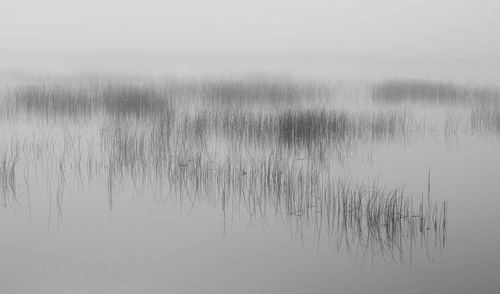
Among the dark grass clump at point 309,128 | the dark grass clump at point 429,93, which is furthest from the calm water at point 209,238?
the dark grass clump at point 429,93

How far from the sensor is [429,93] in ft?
52.4

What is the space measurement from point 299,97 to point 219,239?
988 centimetres

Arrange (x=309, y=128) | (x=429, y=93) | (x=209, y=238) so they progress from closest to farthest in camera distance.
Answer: (x=209, y=238)
(x=309, y=128)
(x=429, y=93)

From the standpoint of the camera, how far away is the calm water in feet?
12.3

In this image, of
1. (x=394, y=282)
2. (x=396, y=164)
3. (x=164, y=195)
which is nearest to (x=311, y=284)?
(x=394, y=282)

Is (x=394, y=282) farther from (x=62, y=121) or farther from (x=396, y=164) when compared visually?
(x=62, y=121)

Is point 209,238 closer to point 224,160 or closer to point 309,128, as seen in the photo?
point 224,160

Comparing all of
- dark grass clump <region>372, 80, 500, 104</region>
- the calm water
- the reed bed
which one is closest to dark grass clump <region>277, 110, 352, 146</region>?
the reed bed

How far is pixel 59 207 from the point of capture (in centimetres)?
516

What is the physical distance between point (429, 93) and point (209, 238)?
1246 cm

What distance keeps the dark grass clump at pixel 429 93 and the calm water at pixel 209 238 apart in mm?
7744

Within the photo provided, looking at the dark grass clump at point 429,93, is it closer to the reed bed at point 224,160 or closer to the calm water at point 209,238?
the reed bed at point 224,160

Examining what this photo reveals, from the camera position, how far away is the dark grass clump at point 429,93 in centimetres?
1459

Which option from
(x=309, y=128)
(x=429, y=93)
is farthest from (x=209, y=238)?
(x=429, y=93)
